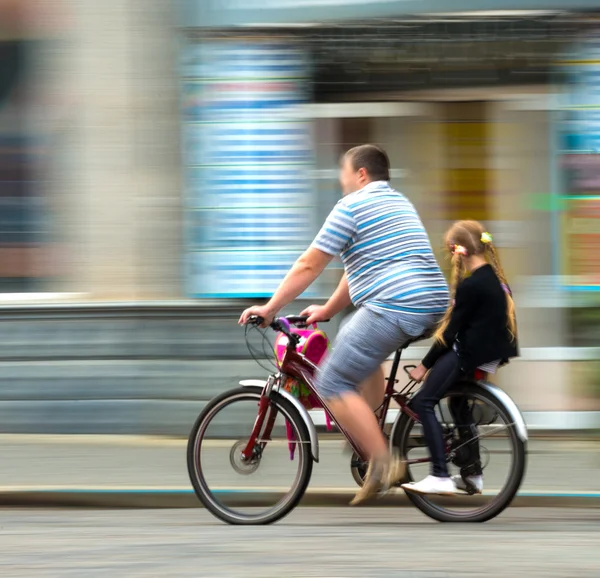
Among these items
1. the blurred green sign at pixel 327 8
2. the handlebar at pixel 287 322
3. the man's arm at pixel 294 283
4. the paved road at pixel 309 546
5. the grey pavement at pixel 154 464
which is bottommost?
the grey pavement at pixel 154 464

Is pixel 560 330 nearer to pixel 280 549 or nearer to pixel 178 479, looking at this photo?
pixel 178 479

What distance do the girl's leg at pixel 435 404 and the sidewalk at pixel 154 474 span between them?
0.83ft

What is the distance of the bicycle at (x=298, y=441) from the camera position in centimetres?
593

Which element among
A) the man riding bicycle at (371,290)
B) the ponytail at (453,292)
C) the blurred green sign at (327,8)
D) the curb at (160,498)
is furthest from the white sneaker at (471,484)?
the blurred green sign at (327,8)

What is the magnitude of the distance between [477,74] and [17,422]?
4267 millimetres

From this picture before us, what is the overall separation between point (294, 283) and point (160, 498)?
190cm

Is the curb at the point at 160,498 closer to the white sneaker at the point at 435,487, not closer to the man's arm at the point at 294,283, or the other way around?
the white sneaker at the point at 435,487

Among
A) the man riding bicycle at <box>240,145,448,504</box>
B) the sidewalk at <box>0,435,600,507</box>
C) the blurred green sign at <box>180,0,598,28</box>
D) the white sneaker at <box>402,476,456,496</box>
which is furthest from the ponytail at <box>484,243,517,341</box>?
the blurred green sign at <box>180,0,598,28</box>

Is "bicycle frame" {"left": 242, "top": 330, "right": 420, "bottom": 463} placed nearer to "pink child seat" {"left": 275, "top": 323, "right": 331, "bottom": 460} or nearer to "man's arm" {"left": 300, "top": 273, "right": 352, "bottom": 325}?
"pink child seat" {"left": 275, "top": 323, "right": 331, "bottom": 460}

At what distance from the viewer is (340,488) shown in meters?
7.01

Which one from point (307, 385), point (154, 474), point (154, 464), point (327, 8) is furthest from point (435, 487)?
point (327, 8)

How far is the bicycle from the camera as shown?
19.5 feet

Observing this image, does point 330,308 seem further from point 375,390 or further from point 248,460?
Result: point 248,460

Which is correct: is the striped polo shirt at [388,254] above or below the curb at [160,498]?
above
